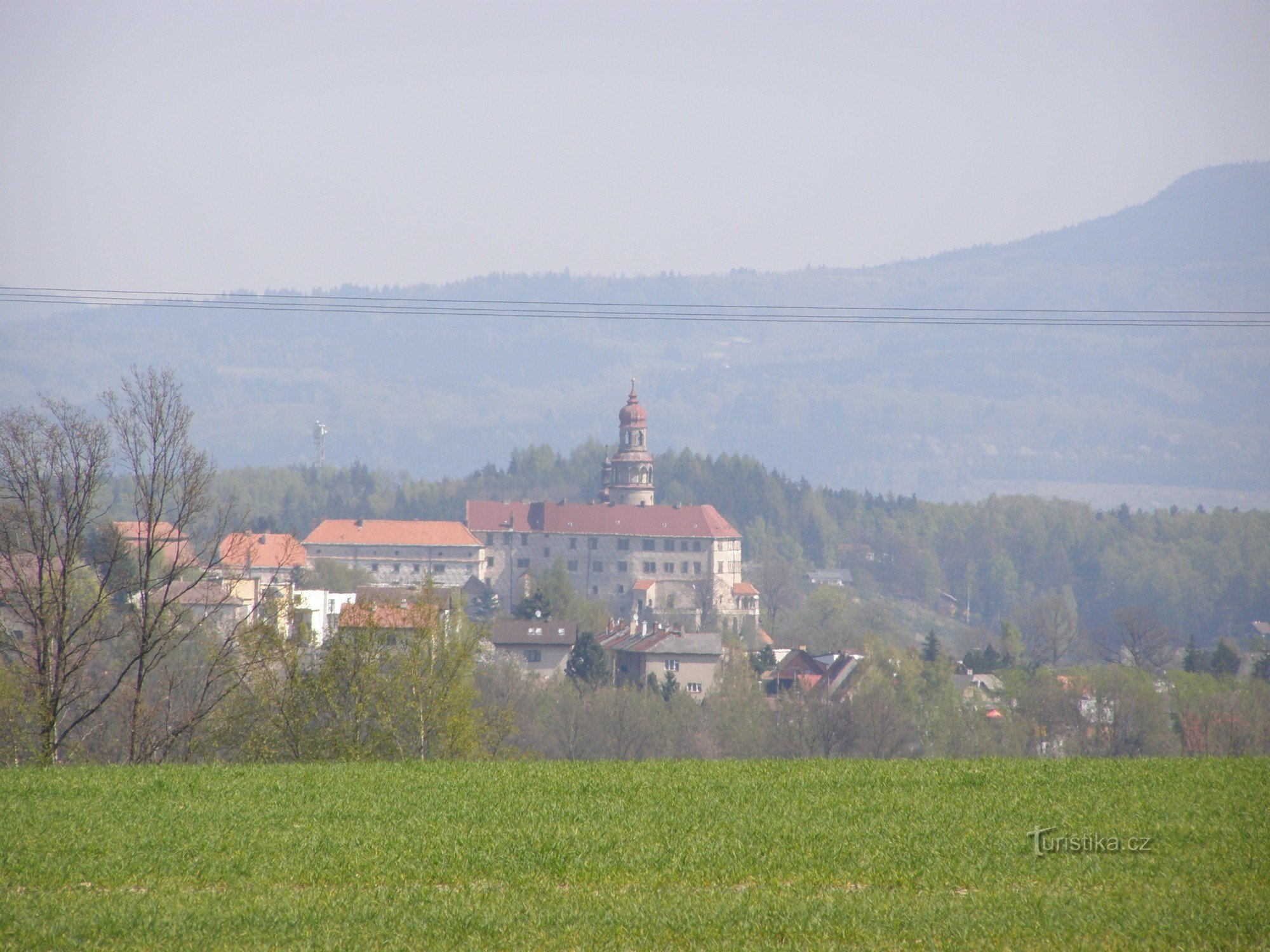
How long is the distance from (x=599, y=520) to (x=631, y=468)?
9748 millimetres

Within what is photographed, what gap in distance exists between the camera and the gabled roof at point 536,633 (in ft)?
287

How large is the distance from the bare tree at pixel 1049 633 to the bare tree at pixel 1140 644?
2720 millimetres

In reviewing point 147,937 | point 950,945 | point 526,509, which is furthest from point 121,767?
point 526,509

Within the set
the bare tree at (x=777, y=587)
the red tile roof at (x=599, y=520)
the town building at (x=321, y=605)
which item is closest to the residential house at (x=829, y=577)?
the bare tree at (x=777, y=587)

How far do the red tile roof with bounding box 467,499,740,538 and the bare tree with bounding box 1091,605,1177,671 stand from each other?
1554 inches

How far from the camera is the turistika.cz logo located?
1044cm

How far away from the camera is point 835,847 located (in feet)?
34.7

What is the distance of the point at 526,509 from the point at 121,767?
5133 inches

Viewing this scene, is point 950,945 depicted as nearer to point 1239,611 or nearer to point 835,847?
point 835,847

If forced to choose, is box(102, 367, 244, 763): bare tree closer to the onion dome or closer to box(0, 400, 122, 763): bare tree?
box(0, 400, 122, 763): bare tree

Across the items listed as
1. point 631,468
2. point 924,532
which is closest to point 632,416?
point 631,468

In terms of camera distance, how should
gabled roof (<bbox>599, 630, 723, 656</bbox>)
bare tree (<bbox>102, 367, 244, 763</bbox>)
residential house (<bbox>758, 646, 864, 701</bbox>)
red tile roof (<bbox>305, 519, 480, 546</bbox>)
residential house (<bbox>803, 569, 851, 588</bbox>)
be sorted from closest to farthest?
bare tree (<bbox>102, 367, 244, 763</bbox>), residential house (<bbox>758, 646, 864, 701</bbox>), gabled roof (<bbox>599, 630, 723, 656</bbox>), red tile roof (<bbox>305, 519, 480, 546</bbox>), residential house (<bbox>803, 569, 851, 588</bbox>)

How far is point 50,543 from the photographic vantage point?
68.3ft

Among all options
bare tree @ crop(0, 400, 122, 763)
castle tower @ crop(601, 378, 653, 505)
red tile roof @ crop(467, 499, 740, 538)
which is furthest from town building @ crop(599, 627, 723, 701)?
bare tree @ crop(0, 400, 122, 763)
